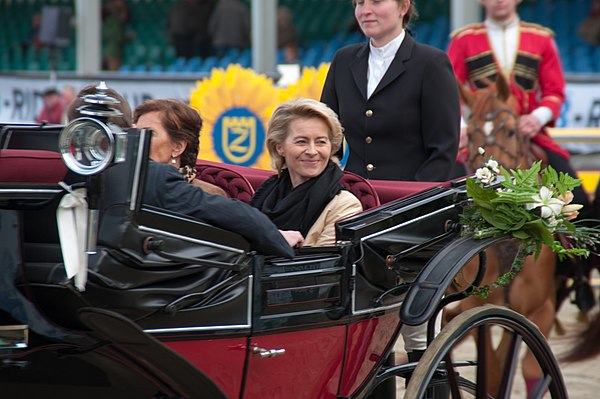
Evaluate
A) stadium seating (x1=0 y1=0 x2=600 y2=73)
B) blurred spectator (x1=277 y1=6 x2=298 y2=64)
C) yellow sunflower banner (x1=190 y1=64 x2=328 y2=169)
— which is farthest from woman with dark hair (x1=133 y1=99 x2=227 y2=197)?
blurred spectator (x1=277 y1=6 x2=298 y2=64)

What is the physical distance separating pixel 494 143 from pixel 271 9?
24.0ft

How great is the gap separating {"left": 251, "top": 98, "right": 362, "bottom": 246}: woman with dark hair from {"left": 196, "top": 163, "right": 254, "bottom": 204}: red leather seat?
0.46 feet

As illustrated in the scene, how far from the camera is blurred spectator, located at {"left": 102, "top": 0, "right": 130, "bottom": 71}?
1544 centimetres

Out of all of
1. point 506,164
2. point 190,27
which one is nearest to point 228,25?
point 190,27

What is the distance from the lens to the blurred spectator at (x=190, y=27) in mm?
14508

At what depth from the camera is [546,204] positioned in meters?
3.06

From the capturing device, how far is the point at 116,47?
609 inches

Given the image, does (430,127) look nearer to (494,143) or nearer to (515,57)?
(494,143)

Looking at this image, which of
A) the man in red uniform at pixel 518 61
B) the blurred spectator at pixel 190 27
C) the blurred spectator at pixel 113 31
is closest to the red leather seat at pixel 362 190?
the man in red uniform at pixel 518 61

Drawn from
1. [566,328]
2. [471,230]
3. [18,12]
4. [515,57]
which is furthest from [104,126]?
[18,12]

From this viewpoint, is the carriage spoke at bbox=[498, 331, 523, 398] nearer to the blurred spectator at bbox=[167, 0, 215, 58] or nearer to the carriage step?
the carriage step

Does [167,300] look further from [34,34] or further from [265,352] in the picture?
[34,34]

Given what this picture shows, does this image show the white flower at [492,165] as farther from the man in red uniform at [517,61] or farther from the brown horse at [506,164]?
the man in red uniform at [517,61]

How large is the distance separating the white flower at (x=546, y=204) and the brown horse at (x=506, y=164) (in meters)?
1.36
